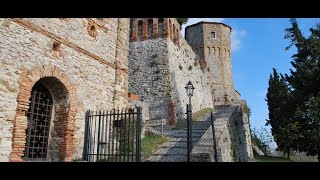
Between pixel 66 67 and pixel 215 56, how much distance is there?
28.4 meters

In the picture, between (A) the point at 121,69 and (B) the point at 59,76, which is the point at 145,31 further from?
(B) the point at 59,76

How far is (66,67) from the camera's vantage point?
9.41 meters

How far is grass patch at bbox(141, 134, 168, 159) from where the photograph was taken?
11.9 m

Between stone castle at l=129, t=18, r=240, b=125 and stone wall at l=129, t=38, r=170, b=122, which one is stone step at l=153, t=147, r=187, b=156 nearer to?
stone castle at l=129, t=18, r=240, b=125

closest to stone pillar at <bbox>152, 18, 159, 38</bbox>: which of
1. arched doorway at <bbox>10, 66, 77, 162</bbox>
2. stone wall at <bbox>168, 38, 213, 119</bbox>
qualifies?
stone wall at <bbox>168, 38, 213, 119</bbox>

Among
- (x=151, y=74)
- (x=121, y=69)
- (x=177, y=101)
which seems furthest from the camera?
(x=151, y=74)

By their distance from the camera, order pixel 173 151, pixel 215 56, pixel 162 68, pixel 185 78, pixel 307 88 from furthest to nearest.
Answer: pixel 215 56 < pixel 185 78 < pixel 162 68 < pixel 307 88 < pixel 173 151

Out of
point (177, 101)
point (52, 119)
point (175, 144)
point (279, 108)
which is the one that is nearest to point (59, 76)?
point (52, 119)

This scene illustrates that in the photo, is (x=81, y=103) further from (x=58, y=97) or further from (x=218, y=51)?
(x=218, y=51)

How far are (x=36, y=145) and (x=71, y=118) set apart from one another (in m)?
1.33

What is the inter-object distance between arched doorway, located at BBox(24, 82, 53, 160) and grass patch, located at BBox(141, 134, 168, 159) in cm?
390

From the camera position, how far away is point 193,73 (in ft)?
91.6

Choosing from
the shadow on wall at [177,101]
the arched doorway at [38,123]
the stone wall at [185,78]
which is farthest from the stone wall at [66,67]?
the stone wall at [185,78]
